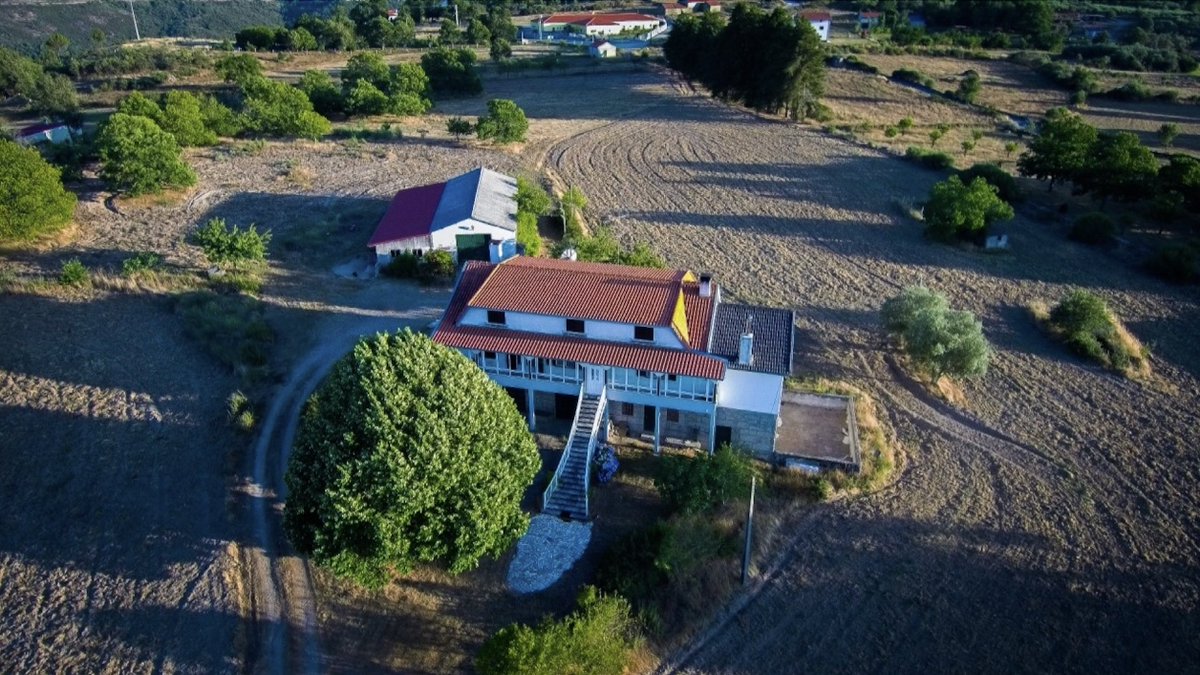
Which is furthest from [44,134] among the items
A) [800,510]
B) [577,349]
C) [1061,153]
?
[1061,153]

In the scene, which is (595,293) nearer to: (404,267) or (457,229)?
(457,229)

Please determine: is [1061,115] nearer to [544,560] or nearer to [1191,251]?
[1191,251]

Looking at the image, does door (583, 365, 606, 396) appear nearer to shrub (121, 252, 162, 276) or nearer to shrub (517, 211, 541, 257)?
shrub (517, 211, 541, 257)

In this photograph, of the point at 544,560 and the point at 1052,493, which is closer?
the point at 544,560

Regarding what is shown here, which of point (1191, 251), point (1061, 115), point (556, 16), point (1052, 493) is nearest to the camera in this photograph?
point (1052, 493)

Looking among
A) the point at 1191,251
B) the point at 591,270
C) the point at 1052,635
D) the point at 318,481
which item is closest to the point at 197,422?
the point at 318,481

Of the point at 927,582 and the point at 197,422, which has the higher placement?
the point at 197,422

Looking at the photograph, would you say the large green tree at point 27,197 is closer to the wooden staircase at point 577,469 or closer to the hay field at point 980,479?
the hay field at point 980,479
